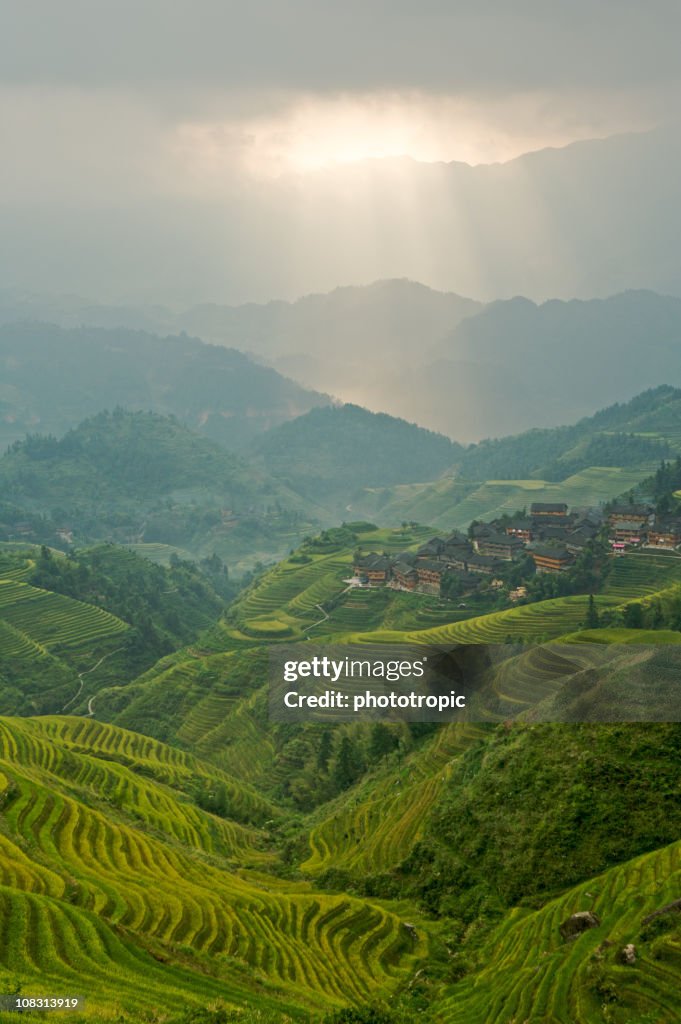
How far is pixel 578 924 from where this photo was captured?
11.6m

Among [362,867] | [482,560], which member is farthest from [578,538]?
[362,867]

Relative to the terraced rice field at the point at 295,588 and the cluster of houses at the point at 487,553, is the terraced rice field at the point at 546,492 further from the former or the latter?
the terraced rice field at the point at 295,588

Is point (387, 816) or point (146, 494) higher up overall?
point (146, 494)

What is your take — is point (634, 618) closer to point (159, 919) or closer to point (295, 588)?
point (159, 919)

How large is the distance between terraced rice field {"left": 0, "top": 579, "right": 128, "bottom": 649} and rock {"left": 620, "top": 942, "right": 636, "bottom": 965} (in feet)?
131

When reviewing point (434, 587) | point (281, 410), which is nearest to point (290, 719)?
point (434, 587)

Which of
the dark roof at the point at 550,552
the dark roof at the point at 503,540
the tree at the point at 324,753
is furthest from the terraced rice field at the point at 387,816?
the dark roof at the point at 503,540

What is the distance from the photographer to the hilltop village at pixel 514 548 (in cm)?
4384

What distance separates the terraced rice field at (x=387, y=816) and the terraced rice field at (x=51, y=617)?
1079 inches

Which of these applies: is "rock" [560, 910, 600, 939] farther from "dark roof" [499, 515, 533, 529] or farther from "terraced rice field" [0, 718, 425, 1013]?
"dark roof" [499, 515, 533, 529]

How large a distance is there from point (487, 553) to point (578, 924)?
37892mm

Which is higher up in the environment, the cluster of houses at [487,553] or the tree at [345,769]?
the cluster of houses at [487,553]

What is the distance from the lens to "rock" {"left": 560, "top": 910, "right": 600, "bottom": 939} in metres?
11.5

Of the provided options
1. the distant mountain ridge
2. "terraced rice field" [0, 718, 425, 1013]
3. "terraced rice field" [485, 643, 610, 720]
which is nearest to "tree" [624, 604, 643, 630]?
"terraced rice field" [485, 643, 610, 720]
